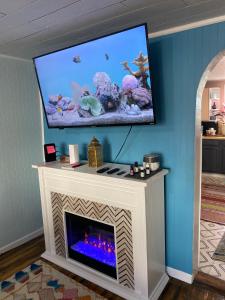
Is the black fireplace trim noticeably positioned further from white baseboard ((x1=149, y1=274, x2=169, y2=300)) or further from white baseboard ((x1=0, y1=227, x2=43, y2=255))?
white baseboard ((x1=0, y1=227, x2=43, y2=255))

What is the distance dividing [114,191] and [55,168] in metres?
0.69

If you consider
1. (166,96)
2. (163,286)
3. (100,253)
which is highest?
(166,96)

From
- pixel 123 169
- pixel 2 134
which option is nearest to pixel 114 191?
pixel 123 169

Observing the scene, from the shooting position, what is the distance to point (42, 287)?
81.4 inches

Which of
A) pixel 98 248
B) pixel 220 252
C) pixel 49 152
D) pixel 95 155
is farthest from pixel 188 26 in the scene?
pixel 220 252

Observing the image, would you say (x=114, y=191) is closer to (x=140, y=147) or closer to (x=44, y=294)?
(x=140, y=147)

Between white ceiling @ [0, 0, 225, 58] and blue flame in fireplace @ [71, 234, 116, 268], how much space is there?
6.00ft

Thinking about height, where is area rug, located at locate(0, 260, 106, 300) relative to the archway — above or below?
below

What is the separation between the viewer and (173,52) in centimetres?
188

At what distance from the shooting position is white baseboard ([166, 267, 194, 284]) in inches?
81.3

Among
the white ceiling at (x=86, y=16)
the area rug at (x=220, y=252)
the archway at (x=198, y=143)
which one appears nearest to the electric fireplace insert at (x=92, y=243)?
the archway at (x=198, y=143)

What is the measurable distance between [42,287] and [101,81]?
1871 mm

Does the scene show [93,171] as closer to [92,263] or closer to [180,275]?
[92,263]

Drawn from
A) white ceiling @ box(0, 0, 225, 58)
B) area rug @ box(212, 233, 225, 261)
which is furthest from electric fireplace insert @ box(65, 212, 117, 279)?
white ceiling @ box(0, 0, 225, 58)
